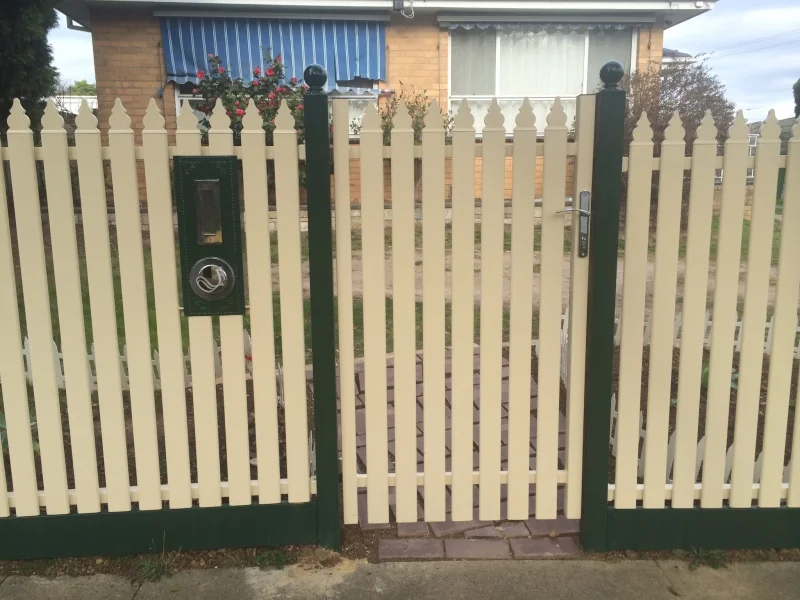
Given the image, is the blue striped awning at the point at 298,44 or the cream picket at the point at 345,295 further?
the blue striped awning at the point at 298,44

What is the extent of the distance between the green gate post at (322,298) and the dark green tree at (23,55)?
711 centimetres

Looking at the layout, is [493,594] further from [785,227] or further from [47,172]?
[47,172]

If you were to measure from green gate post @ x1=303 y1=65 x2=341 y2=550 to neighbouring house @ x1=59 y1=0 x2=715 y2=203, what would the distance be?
8.49 meters

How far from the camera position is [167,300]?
278 cm

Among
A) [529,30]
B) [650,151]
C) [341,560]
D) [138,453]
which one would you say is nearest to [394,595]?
[341,560]

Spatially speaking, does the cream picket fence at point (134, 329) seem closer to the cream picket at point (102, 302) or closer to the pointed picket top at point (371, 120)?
the cream picket at point (102, 302)

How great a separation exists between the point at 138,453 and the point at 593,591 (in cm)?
192

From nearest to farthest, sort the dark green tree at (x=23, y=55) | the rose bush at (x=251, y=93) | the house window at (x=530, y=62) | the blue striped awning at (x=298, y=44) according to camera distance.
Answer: the dark green tree at (x=23, y=55) < the rose bush at (x=251, y=93) < the blue striped awning at (x=298, y=44) < the house window at (x=530, y=62)

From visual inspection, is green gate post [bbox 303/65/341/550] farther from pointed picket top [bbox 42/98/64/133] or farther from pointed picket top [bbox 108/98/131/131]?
pointed picket top [bbox 42/98/64/133]

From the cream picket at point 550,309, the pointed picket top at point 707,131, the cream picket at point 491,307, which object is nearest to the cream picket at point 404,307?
the cream picket at point 491,307

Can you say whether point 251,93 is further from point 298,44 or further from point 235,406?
point 235,406

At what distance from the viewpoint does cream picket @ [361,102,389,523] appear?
272 cm

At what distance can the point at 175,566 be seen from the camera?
288cm

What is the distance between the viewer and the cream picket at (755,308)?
276 centimetres
